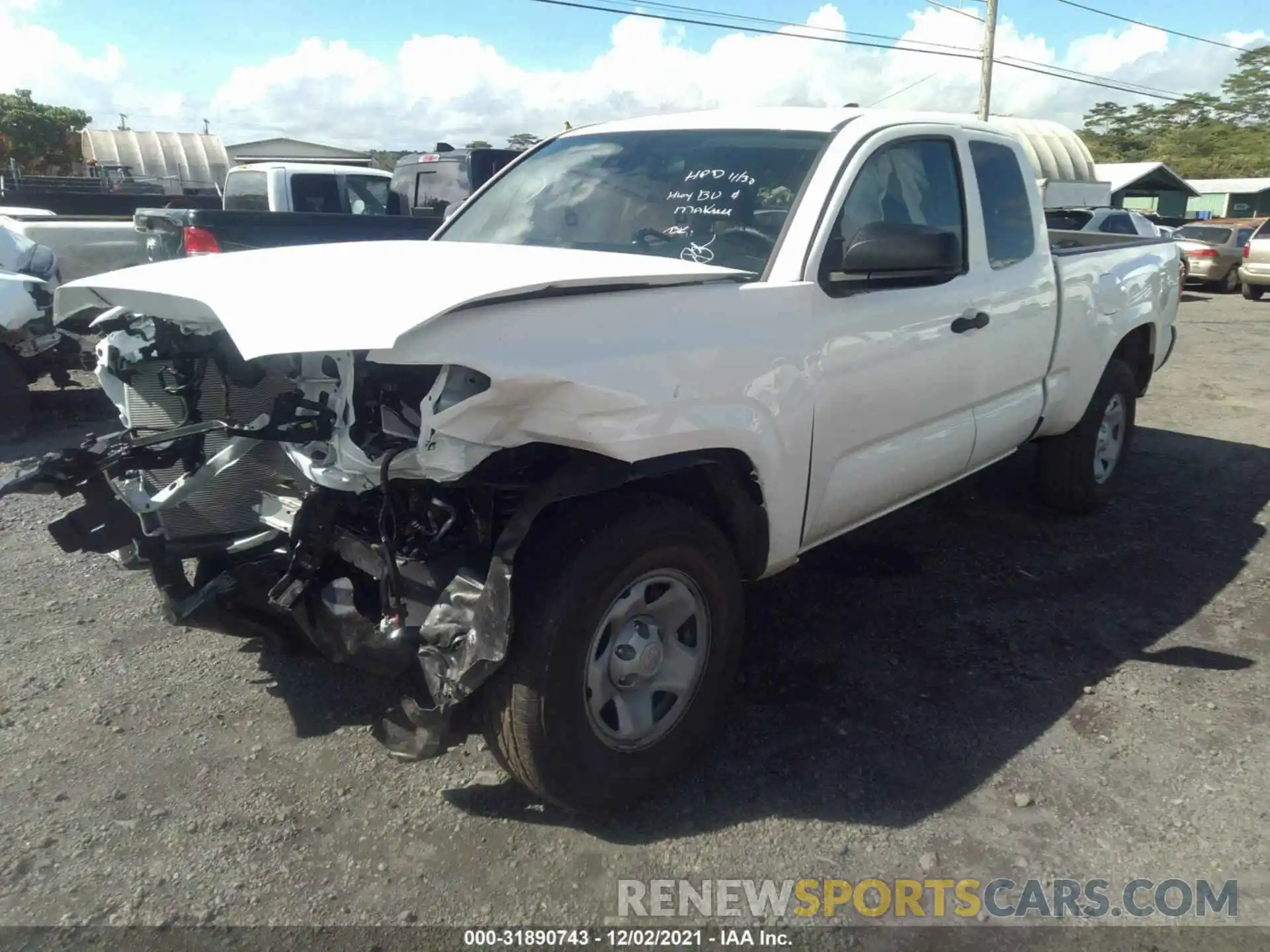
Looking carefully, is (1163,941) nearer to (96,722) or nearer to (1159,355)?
(96,722)

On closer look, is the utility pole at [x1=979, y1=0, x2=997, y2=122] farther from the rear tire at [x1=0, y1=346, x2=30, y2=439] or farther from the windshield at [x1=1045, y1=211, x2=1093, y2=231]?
the rear tire at [x1=0, y1=346, x2=30, y2=439]

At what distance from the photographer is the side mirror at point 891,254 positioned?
10.2 feet

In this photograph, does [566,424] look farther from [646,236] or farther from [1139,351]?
[1139,351]

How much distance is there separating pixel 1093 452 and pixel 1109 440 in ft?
1.08

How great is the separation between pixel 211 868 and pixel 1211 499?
570 centimetres

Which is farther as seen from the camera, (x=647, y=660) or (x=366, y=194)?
(x=366, y=194)

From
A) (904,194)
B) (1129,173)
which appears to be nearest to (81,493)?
(904,194)

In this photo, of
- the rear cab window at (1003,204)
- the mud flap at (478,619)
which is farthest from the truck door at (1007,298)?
the mud flap at (478,619)

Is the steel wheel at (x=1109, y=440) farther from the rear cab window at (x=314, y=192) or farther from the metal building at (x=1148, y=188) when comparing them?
the metal building at (x=1148, y=188)

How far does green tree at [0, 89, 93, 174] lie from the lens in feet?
149

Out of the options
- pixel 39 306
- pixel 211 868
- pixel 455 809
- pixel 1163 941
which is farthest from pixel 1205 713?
pixel 39 306

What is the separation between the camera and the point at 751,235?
11.0 ft

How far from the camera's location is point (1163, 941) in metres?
2.48

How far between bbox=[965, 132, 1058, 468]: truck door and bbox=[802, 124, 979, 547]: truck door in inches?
3.8
